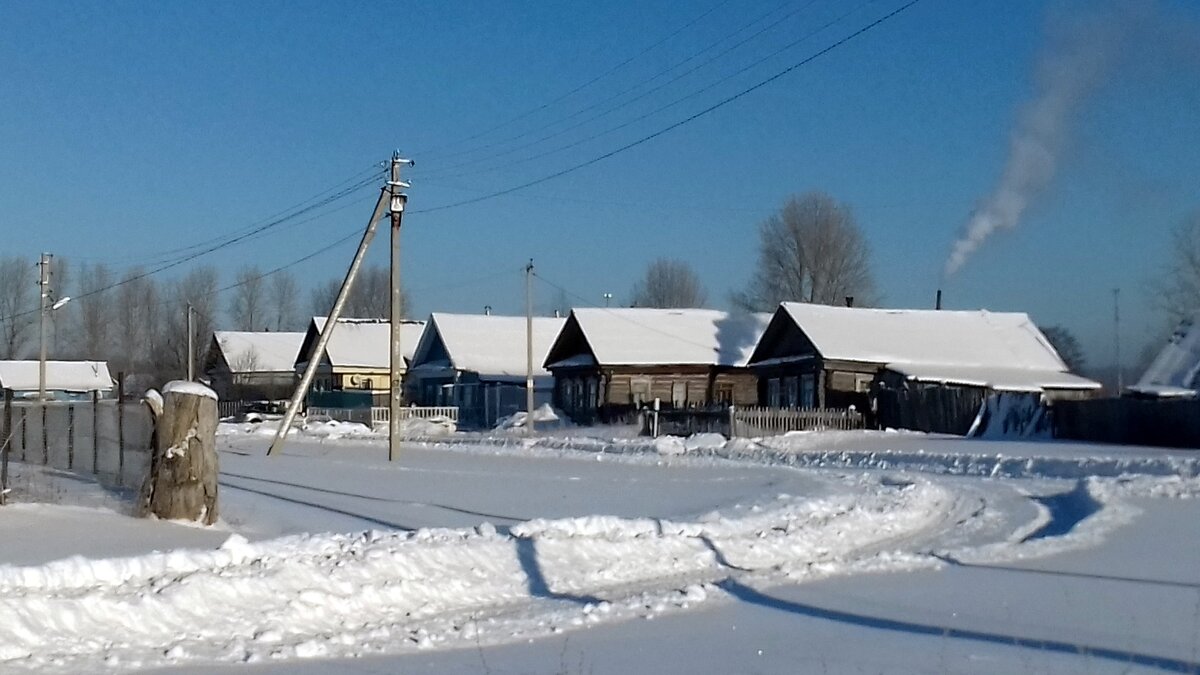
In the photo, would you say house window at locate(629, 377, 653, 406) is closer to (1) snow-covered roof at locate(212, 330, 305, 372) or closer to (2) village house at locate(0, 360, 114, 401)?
(1) snow-covered roof at locate(212, 330, 305, 372)

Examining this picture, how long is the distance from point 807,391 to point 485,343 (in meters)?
24.4

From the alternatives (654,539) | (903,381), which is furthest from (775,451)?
(654,539)

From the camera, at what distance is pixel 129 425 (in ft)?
77.9

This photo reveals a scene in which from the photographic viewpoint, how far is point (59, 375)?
102438 mm

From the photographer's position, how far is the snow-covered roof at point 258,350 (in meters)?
94.9

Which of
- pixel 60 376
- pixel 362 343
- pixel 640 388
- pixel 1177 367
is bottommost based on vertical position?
pixel 640 388

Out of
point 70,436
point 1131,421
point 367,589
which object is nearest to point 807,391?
point 1131,421

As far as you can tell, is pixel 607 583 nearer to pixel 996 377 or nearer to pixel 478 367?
pixel 996 377

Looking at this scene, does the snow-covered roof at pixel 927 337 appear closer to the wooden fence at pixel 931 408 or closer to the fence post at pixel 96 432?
the wooden fence at pixel 931 408

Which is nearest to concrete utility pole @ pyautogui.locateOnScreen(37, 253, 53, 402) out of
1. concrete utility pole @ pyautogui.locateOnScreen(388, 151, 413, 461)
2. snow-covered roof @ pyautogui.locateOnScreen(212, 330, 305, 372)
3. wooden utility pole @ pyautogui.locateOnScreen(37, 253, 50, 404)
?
wooden utility pole @ pyautogui.locateOnScreen(37, 253, 50, 404)

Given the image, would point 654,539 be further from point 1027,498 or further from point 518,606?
point 1027,498

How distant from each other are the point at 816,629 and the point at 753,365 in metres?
45.0

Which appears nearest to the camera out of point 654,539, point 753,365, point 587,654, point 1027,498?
point 587,654

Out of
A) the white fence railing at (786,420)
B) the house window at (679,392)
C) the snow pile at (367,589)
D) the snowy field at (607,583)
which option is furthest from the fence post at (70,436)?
the house window at (679,392)
